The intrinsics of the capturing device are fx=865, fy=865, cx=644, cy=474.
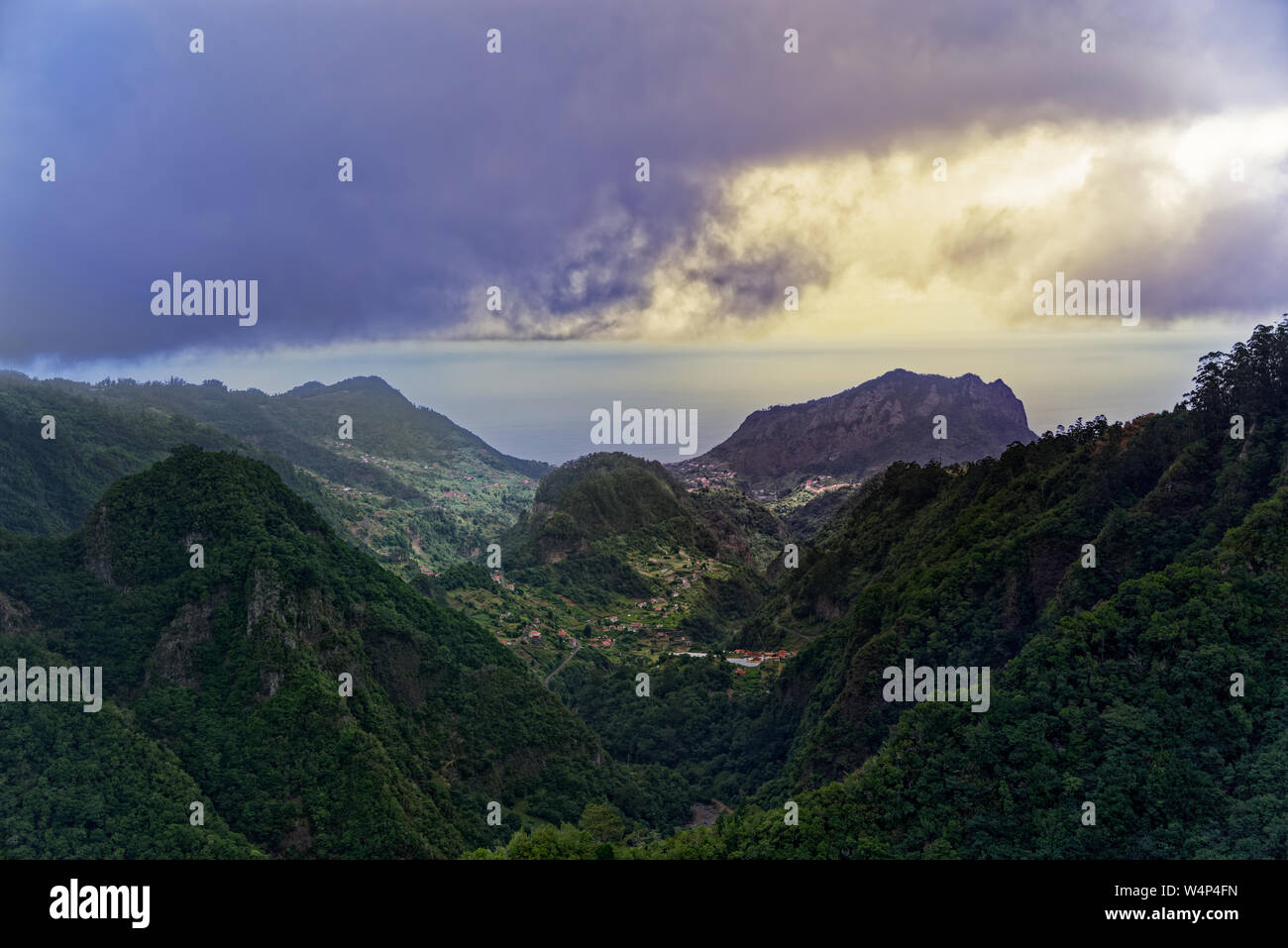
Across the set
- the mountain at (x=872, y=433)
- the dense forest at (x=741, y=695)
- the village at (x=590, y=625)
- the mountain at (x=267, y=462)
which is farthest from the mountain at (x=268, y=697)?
the mountain at (x=872, y=433)

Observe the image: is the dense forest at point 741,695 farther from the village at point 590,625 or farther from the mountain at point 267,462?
the mountain at point 267,462

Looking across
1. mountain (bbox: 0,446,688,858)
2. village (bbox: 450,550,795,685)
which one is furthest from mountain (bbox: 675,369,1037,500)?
mountain (bbox: 0,446,688,858)

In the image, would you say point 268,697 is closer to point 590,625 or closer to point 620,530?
point 590,625

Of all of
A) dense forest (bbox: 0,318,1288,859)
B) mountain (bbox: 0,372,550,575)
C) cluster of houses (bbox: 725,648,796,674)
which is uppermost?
mountain (bbox: 0,372,550,575)

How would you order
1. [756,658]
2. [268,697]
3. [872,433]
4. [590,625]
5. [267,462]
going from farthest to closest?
[872,433], [267,462], [590,625], [756,658], [268,697]

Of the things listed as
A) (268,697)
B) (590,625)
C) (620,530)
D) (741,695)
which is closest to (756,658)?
(741,695)

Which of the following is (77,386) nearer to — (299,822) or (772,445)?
(772,445)

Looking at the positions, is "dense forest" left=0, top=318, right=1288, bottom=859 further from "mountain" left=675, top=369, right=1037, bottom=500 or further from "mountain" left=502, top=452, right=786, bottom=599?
"mountain" left=675, top=369, right=1037, bottom=500
